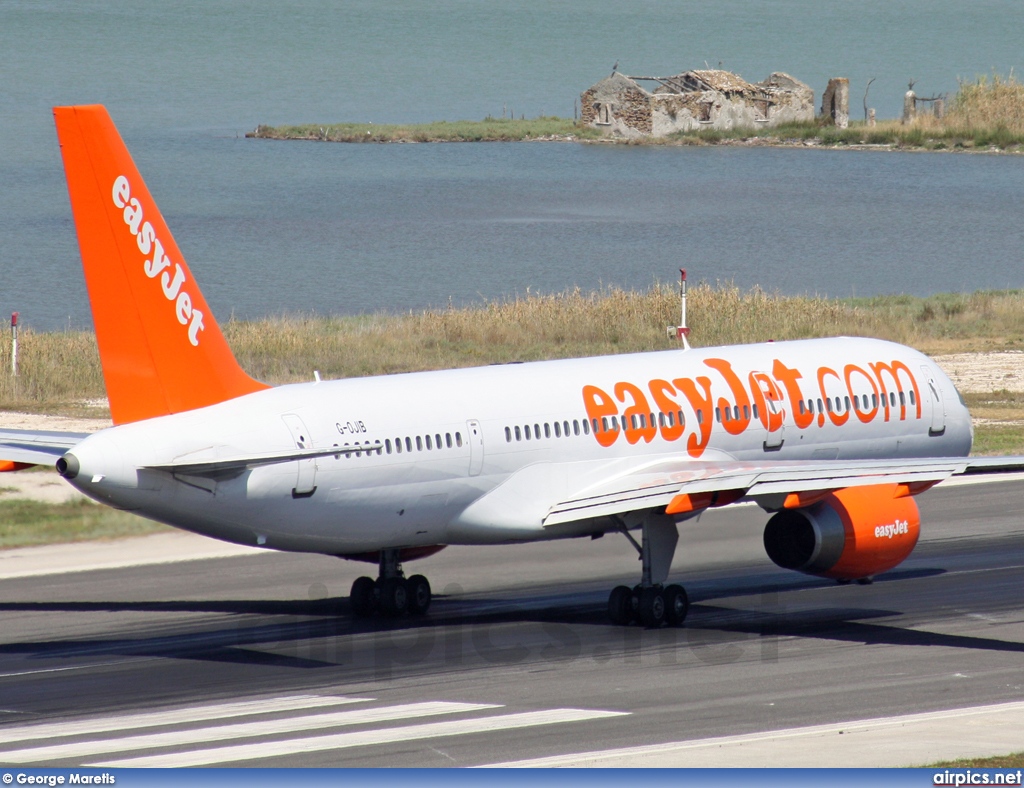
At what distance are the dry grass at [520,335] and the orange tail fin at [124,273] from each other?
31.1m

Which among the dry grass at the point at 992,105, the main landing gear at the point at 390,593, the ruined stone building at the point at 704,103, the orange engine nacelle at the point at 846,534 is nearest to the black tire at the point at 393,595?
the main landing gear at the point at 390,593

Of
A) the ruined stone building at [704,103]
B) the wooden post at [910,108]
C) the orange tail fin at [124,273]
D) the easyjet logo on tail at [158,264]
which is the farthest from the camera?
the wooden post at [910,108]

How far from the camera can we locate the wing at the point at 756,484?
89.8ft

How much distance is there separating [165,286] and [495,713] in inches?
308

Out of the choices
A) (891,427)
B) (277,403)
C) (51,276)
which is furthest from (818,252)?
(277,403)

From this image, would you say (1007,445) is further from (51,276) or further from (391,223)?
(391,223)

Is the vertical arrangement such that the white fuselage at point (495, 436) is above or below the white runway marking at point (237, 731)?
above

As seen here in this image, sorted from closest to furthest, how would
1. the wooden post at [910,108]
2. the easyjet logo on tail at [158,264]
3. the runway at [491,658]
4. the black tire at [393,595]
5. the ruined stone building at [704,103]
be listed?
the runway at [491,658] < the easyjet logo on tail at [158,264] < the black tire at [393,595] < the ruined stone building at [704,103] < the wooden post at [910,108]

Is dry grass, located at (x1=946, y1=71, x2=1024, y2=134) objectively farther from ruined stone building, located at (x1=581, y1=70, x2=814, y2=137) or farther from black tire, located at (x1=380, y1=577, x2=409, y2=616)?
black tire, located at (x1=380, y1=577, x2=409, y2=616)


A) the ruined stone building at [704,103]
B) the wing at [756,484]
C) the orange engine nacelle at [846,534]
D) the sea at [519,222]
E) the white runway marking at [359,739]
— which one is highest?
the ruined stone building at [704,103]

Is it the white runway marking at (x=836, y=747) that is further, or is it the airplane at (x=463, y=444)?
the airplane at (x=463, y=444)

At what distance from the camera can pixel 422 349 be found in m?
62.8

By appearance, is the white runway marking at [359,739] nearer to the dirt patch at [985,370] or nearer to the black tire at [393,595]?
the black tire at [393,595]

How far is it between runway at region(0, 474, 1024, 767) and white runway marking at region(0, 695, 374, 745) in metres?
0.06
